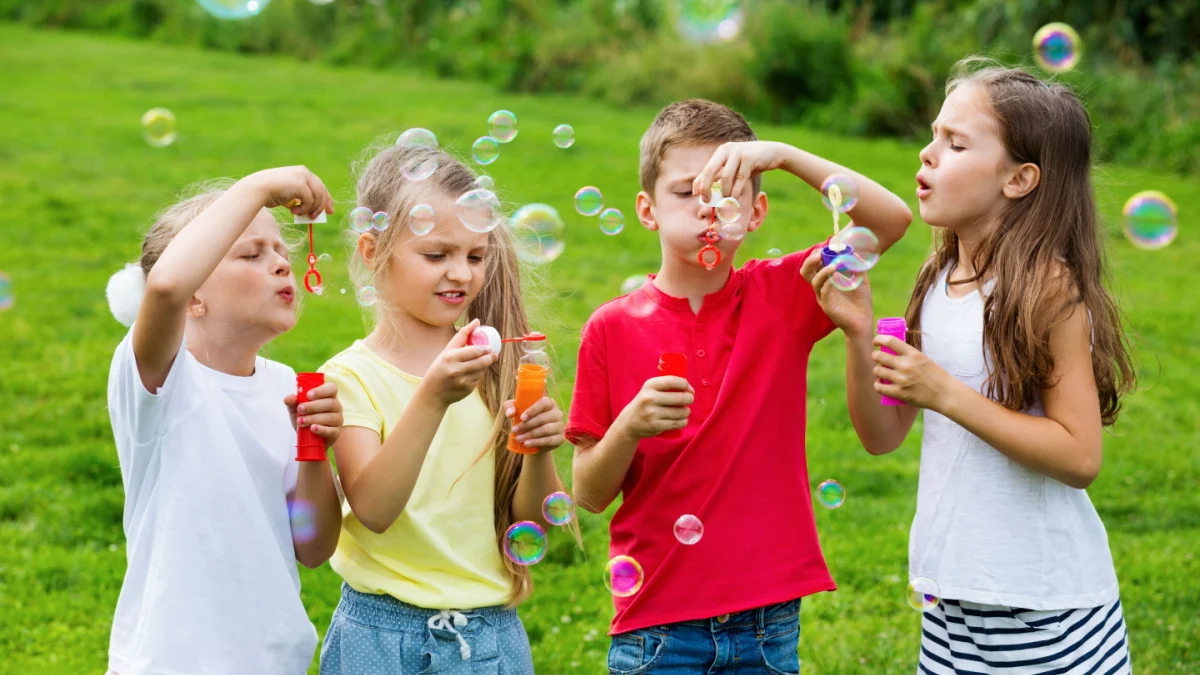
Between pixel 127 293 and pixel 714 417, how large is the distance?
4.01ft

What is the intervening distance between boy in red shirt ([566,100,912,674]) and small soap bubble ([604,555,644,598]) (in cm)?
2

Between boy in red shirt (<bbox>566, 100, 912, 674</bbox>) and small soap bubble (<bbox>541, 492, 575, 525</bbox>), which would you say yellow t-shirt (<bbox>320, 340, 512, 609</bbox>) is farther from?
boy in red shirt (<bbox>566, 100, 912, 674</bbox>)

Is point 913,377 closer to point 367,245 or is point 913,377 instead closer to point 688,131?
point 688,131

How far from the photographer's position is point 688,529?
7.99ft

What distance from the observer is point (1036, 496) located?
7.99ft

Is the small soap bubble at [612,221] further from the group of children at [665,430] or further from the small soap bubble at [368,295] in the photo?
the small soap bubble at [368,295]

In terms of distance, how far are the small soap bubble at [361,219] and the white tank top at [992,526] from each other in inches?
47.5

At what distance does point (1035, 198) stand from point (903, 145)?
10.0 m

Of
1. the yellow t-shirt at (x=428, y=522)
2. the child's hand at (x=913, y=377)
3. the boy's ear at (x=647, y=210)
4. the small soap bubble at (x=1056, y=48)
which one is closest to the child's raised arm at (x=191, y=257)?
the yellow t-shirt at (x=428, y=522)

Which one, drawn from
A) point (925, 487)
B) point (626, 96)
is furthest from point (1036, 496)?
point (626, 96)

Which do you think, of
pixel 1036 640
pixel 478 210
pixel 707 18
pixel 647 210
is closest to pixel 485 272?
pixel 478 210

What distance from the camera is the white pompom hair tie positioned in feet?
8.23

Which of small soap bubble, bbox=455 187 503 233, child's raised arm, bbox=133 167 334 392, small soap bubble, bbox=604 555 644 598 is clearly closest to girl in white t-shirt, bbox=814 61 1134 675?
small soap bubble, bbox=604 555 644 598

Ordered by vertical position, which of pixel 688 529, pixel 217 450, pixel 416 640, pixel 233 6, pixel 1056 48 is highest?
pixel 1056 48
